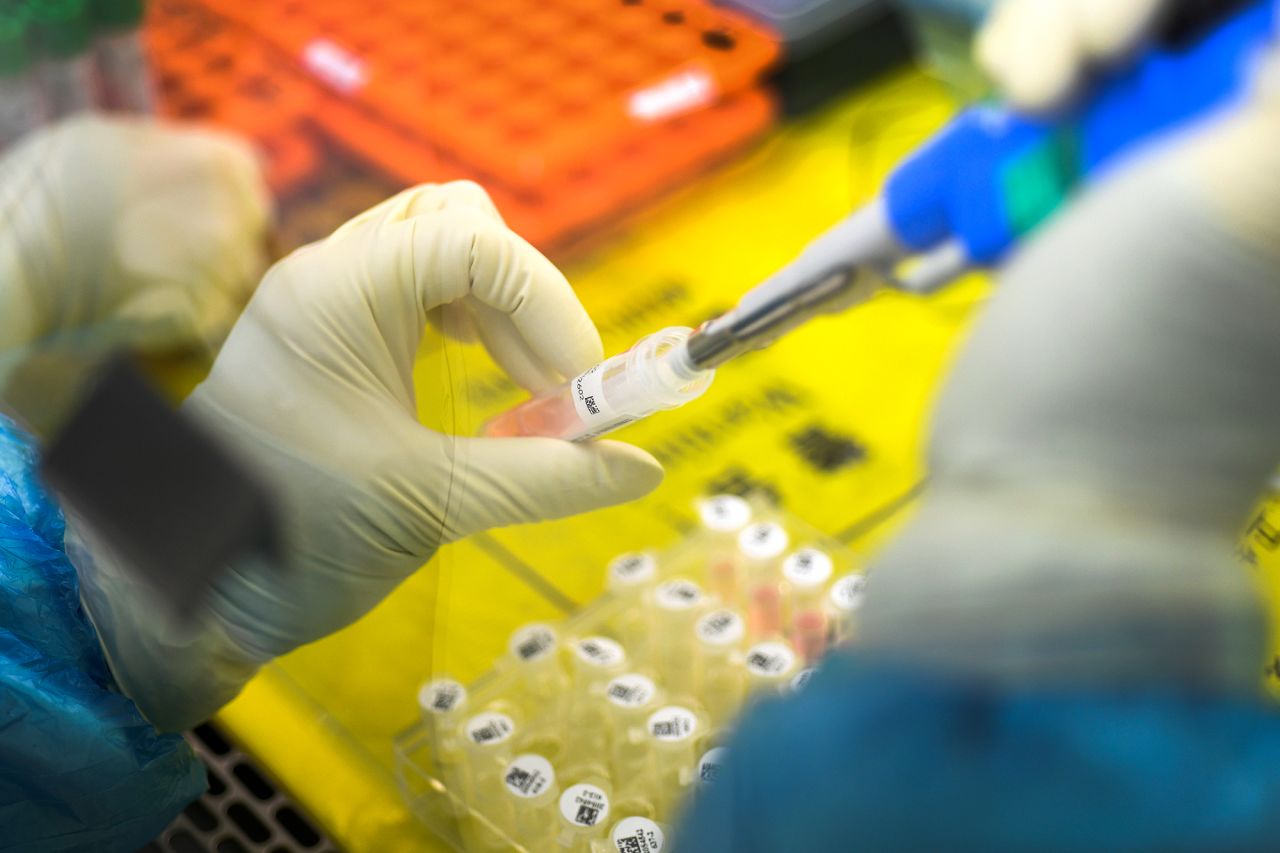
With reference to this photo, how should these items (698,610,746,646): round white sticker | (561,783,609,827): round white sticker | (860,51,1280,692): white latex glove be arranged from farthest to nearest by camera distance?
1. (698,610,746,646): round white sticker
2. (561,783,609,827): round white sticker
3. (860,51,1280,692): white latex glove

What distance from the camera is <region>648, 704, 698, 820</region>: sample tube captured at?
76cm

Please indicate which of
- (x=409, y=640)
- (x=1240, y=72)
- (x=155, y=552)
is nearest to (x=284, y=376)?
(x=155, y=552)

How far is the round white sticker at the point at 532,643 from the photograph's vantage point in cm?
88

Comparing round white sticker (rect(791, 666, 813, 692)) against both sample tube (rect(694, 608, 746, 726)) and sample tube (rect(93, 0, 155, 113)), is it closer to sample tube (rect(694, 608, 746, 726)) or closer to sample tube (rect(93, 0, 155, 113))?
sample tube (rect(694, 608, 746, 726))

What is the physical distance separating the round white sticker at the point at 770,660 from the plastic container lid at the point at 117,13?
65cm

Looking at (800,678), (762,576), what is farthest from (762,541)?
(800,678)

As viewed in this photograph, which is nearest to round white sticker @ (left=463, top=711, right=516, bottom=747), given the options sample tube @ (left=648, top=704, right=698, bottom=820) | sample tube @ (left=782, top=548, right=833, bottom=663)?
sample tube @ (left=648, top=704, right=698, bottom=820)

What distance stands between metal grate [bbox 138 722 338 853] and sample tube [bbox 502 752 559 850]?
169 millimetres

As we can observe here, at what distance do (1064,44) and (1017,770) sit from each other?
0.84 feet

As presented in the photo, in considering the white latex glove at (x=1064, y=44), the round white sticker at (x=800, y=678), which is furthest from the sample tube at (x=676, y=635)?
the white latex glove at (x=1064, y=44)

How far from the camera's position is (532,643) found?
0.88 meters

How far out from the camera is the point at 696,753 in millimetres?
769

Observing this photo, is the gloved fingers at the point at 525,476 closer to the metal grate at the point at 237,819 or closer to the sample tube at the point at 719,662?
the sample tube at the point at 719,662

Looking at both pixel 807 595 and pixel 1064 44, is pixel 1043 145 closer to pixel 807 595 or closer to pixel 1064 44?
pixel 1064 44
